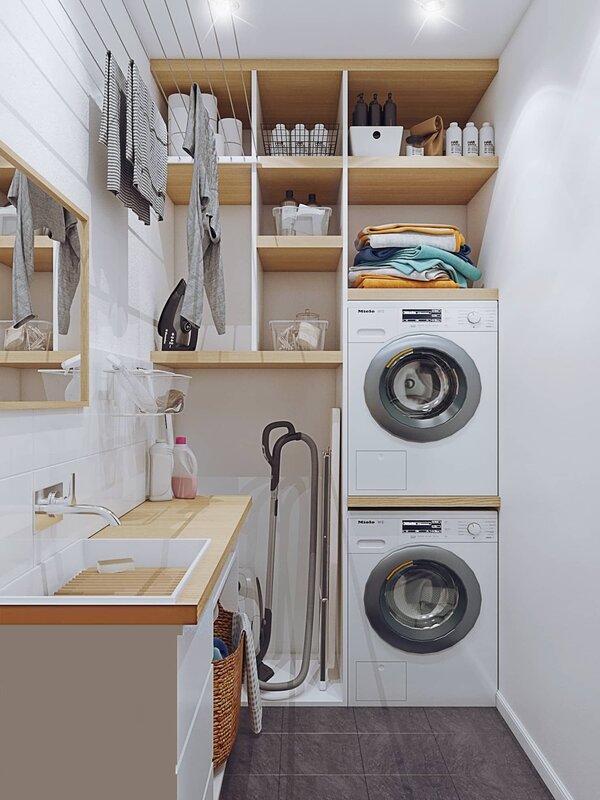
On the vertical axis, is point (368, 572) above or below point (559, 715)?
above

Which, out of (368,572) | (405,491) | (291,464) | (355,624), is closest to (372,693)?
(355,624)

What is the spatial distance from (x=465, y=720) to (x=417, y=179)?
2275mm

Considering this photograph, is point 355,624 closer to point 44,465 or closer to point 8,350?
point 44,465

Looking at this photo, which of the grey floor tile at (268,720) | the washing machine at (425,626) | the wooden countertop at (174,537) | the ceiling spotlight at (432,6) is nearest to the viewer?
the wooden countertop at (174,537)

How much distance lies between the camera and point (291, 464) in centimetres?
327

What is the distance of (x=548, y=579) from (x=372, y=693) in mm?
988

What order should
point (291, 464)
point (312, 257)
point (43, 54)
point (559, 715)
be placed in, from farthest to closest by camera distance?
point (291, 464)
point (312, 257)
point (559, 715)
point (43, 54)

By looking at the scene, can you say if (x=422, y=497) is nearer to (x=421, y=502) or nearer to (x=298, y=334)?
(x=421, y=502)

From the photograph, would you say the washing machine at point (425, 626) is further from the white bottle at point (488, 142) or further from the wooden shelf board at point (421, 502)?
the white bottle at point (488, 142)

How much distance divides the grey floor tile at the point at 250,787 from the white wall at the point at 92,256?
0.96 meters

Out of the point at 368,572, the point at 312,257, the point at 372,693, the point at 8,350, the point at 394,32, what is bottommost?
the point at 372,693

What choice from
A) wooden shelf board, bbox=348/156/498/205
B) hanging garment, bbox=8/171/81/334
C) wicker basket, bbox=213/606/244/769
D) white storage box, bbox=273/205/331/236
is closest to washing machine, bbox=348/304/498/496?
white storage box, bbox=273/205/331/236

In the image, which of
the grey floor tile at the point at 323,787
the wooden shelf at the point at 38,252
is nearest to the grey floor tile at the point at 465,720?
the grey floor tile at the point at 323,787

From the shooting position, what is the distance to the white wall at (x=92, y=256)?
4.78 feet
